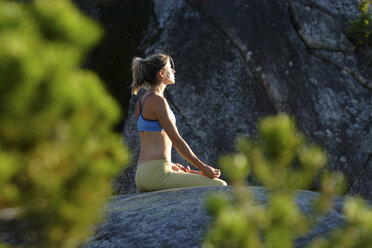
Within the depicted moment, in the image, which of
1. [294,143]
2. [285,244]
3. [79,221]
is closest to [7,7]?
[79,221]

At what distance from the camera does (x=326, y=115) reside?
35.9 ft

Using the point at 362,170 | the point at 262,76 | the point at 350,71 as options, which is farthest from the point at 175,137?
the point at 350,71

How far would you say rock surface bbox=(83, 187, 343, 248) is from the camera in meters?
3.68

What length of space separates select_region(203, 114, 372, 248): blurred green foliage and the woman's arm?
3.36m

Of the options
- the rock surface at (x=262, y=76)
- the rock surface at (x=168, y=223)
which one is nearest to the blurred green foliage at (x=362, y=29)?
the rock surface at (x=262, y=76)

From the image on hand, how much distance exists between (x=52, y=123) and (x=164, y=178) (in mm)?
4198

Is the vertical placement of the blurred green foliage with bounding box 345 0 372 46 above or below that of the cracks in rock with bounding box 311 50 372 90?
above

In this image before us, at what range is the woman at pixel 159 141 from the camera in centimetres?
568

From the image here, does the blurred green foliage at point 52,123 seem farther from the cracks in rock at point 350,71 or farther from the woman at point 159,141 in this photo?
the cracks in rock at point 350,71

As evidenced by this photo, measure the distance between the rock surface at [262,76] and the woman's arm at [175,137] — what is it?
188 inches

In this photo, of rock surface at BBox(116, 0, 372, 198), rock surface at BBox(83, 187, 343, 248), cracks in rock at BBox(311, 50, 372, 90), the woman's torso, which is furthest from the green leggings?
cracks in rock at BBox(311, 50, 372, 90)

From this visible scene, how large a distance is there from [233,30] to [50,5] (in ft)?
33.9

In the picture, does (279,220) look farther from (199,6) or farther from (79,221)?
(199,6)

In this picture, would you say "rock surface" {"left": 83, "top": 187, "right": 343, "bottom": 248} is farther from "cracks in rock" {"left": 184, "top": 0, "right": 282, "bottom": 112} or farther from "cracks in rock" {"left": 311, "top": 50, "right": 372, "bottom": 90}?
"cracks in rock" {"left": 311, "top": 50, "right": 372, "bottom": 90}
